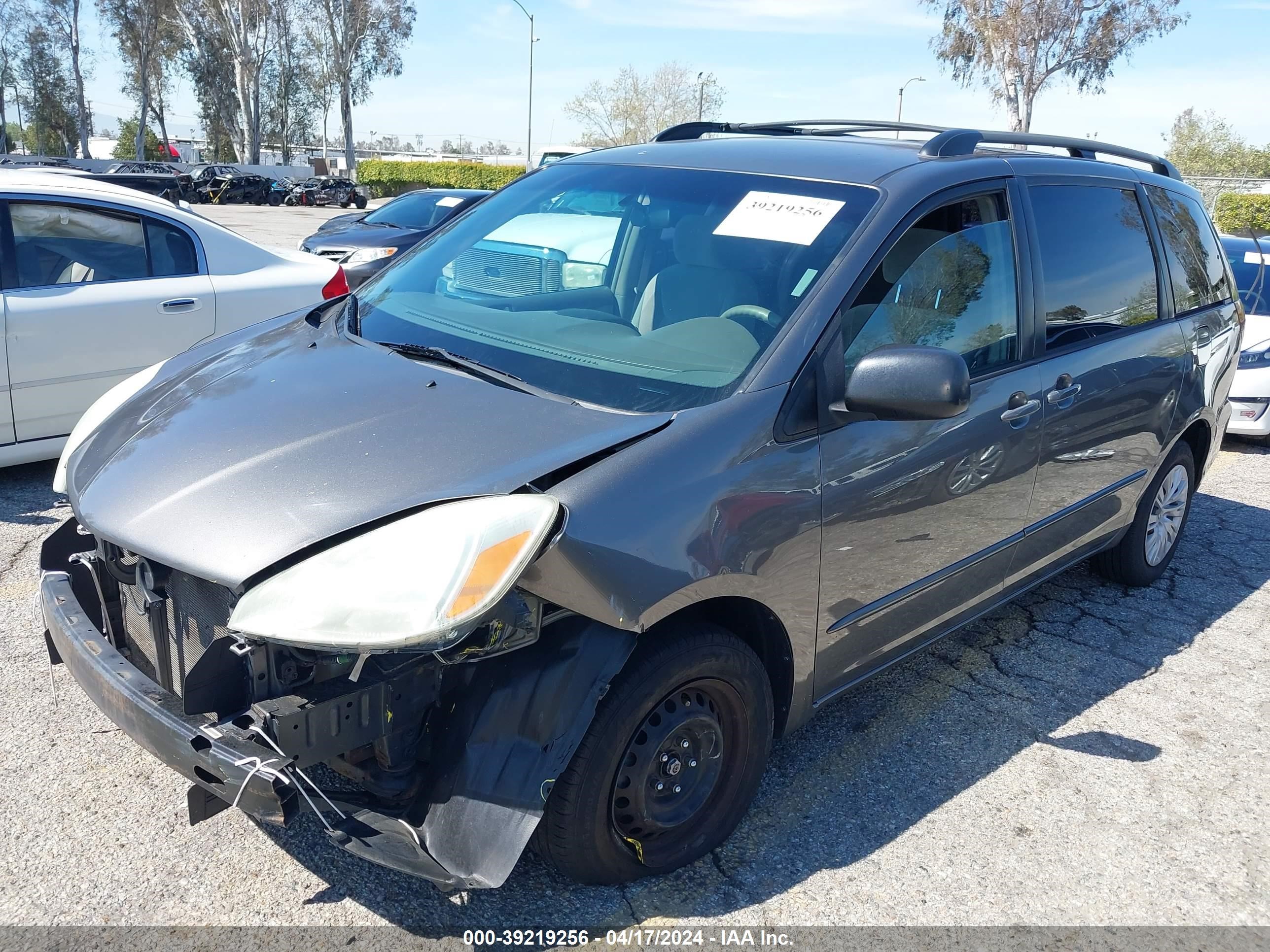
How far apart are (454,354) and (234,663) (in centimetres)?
104

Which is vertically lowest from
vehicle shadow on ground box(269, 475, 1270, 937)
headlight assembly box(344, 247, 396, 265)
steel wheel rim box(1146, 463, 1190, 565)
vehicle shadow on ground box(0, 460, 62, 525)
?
vehicle shadow on ground box(269, 475, 1270, 937)

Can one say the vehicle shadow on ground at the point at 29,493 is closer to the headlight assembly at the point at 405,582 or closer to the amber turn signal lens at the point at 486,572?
the headlight assembly at the point at 405,582

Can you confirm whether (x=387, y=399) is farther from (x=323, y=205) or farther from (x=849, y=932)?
(x=323, y=205)

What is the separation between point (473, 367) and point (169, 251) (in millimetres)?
3598

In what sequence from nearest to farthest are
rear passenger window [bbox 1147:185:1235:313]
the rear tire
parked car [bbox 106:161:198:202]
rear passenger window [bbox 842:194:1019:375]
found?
rear passenger window [bbox 842:194:1019:375] < rear passenger window [bbox 1147:185:1235:313] < the rear tire < parked car [bbox 106:161:198:202]

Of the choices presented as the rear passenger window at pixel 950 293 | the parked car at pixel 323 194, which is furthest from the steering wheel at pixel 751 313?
the parked car at pixel 323 194

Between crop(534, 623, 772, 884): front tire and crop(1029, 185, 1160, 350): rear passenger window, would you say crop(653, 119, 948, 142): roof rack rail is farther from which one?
crop(534, 623, 772, 884): front tire

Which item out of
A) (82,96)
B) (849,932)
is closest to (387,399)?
(849,932)

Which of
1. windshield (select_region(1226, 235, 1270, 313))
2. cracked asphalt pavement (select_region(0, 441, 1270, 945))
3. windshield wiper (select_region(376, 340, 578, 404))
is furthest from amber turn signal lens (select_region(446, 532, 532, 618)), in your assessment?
windshield (select_region(1226, 235, 1270, 313))

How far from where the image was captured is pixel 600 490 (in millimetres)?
2154

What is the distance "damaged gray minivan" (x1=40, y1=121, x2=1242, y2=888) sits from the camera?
205 centimetres

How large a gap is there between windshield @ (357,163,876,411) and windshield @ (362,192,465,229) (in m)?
8.70

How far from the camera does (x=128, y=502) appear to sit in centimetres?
232

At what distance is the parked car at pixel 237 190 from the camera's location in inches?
1578
